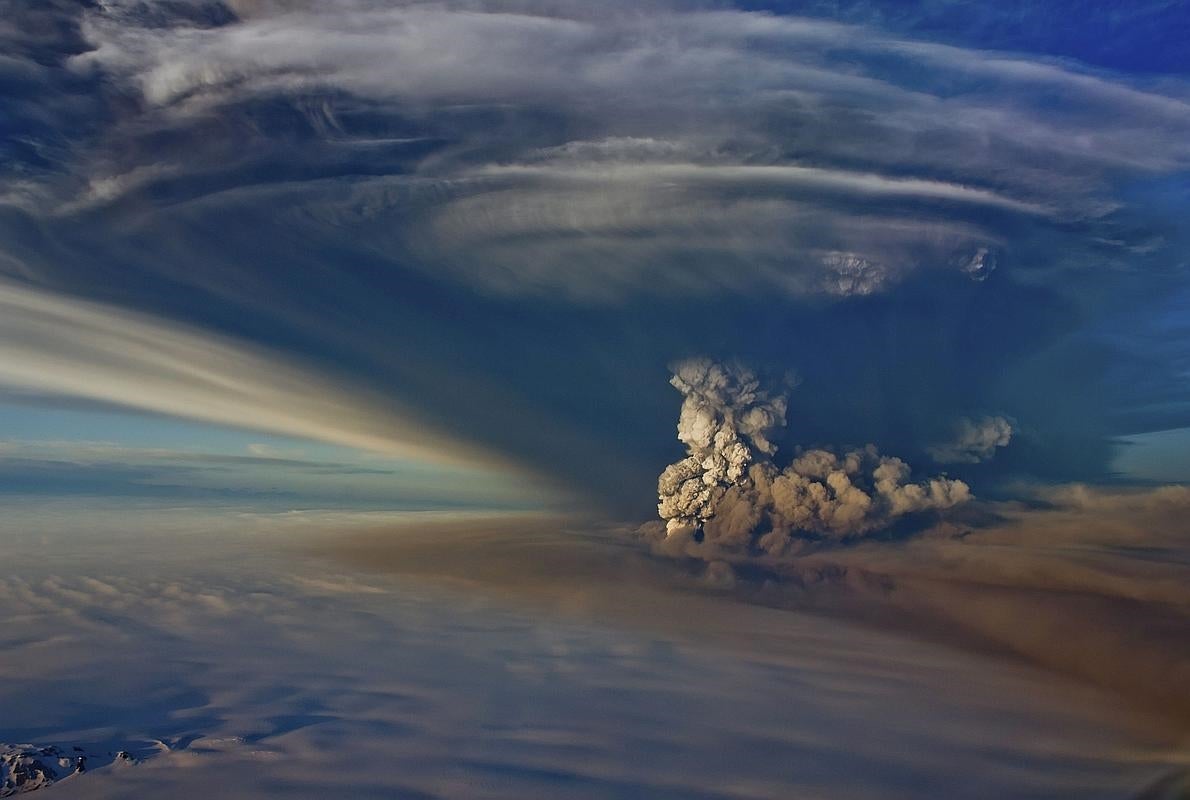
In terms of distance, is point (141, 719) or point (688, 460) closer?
point (141, 719)

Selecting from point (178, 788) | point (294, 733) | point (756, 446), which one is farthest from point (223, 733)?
point (756, 446)

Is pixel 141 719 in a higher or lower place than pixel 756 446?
lower

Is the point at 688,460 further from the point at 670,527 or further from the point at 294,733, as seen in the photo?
the point at 294,733

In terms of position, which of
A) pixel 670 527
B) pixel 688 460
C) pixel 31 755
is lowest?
pixel 31 755

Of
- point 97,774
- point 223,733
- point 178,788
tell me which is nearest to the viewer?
point 178,788

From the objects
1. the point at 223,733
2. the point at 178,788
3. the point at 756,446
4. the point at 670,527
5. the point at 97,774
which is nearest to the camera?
the point at 178,788

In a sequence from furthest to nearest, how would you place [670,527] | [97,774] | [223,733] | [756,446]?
[670,527], [756,446], [223,733], [97,774]

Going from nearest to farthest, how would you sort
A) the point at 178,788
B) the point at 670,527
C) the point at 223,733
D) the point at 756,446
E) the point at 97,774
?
the point at 178,788
the point at 97,774
the point at 223,733
the point at 756,446
the point at 670,527

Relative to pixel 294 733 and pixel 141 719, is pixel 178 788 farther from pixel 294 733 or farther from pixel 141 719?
pixel 141 719

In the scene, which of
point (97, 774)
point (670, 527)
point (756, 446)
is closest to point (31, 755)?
point (97, 774)
